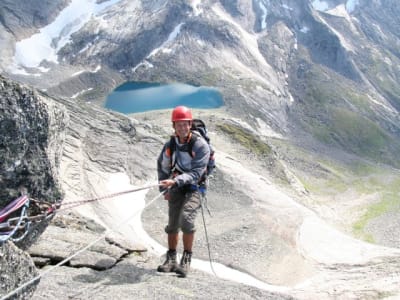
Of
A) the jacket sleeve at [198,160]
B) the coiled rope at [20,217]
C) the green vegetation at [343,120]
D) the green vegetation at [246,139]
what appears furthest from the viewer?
the green vegetation at [343,120]

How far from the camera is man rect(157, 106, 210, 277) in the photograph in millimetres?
10734

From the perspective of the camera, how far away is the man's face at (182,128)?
35.1 ft

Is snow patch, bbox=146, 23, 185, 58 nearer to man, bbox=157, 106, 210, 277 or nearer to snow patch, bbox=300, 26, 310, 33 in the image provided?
snow patch, bbox=300, 26, 310, 33

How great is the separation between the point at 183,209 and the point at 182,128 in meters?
2.00

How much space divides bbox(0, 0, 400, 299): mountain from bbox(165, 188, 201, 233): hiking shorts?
121 inches

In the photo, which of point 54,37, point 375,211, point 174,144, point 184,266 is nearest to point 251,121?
point 375,211

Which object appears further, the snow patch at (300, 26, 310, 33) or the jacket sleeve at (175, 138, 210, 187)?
the snow patch at (300, 26, 310, 33)

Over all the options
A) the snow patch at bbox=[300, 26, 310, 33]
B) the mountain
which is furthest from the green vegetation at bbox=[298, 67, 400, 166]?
the snow patch at bbox=[300, 26, 310, 33]

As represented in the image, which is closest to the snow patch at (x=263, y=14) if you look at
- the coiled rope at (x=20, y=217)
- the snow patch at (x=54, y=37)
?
the snow patch at (x=54, y=37)

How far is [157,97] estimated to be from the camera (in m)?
→ 125

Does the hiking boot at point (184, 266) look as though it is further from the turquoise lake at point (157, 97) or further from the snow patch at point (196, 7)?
the snow patch at point (196, 7)

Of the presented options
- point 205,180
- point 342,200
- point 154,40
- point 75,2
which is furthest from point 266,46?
point 205,180

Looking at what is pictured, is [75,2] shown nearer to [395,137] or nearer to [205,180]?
[395,137]

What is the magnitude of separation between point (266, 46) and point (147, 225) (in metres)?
140
